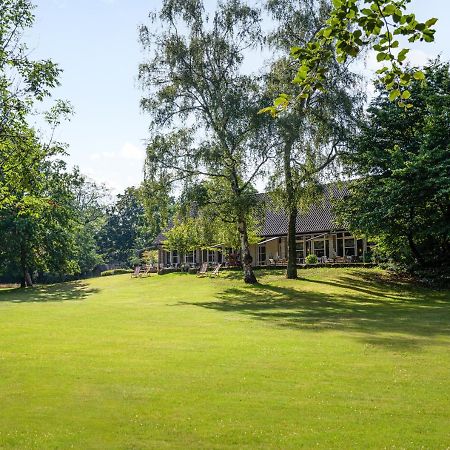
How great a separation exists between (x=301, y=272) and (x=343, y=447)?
110ft

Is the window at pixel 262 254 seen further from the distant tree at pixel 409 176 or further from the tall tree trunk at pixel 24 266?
the tall tree trunk at pixel 24 266

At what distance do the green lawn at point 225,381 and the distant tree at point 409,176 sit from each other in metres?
8.82

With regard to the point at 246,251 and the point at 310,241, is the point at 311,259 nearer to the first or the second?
the point at 310,241

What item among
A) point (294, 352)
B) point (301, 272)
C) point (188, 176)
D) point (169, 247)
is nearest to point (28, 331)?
point (294, 352)

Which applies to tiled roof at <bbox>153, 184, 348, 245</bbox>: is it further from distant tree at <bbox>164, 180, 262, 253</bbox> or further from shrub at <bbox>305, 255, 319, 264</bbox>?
distant tree at <bbox>164, 180, 262, 253</bbox>

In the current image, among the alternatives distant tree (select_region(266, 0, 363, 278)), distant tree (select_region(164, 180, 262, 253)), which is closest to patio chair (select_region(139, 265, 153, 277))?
distant tree (select_region(164, 180, 262, 253))

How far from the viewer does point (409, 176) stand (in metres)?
28.8

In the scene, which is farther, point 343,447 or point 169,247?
point 169,247

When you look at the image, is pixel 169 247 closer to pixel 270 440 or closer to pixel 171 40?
pixel 171 40

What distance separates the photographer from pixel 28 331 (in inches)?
671

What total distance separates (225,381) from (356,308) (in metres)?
15.8

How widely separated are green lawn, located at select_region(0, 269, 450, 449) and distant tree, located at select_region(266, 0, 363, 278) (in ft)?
35.3

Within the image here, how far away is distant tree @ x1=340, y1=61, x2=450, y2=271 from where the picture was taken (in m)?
28.4

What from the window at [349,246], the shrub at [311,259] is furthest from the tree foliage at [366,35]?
the window at [349,246]
